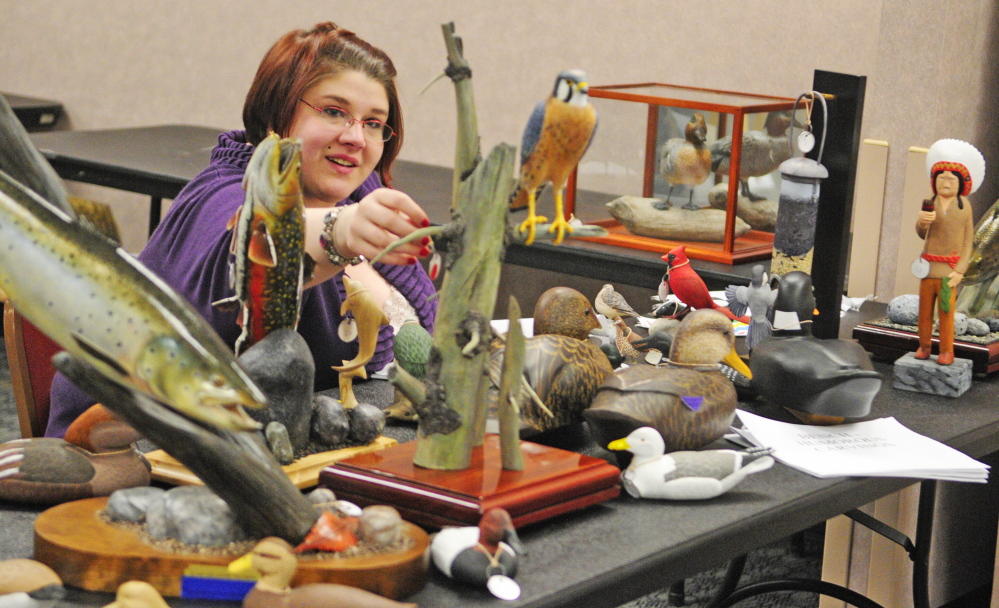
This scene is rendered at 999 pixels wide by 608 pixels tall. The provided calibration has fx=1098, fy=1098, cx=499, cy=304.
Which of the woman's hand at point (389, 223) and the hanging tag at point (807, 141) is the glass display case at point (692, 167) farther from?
the woman's hand at point (389, 223)

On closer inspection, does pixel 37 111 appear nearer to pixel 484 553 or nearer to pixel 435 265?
pixel 435 265

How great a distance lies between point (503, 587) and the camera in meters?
0.83

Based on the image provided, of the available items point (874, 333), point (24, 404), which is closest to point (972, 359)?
point (874, 333)

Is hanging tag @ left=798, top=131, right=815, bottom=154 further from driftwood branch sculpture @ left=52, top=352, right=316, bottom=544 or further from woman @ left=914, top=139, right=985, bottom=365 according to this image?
driftwood branch sculpture @ left=52, top=352, right=316, bottom=544

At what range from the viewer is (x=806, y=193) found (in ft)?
5.04

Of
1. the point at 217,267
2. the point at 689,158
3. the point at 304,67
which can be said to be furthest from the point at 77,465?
the point at 689,158

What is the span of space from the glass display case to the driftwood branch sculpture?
4.86 ft

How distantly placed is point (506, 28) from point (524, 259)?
1383 mm

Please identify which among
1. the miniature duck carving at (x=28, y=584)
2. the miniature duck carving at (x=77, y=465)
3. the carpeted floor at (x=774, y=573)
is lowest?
the carpeted floor at (x=774, y=573)

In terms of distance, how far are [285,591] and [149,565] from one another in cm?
10

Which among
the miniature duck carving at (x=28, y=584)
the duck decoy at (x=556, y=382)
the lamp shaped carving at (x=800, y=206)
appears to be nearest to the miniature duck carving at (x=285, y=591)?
the miniature duck carving at (x=28, y=584)

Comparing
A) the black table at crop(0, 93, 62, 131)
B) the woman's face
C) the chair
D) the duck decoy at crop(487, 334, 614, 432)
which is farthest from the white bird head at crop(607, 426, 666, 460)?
the black table at crop(0, 93, 62, 131)

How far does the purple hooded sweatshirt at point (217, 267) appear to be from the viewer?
133 cm

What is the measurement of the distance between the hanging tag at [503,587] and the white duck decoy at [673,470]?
24 centimetres
